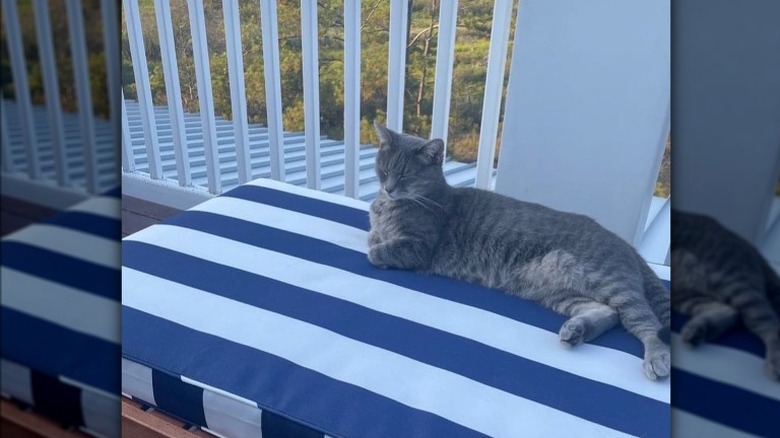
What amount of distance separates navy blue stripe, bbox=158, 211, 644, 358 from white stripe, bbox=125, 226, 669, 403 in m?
0.02

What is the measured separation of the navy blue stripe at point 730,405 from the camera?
0.82 ft

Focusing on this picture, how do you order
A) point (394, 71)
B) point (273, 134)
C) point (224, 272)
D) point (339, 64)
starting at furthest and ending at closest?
point (273, 134) < point (339, 64) < point (394, 71) < point (224, 272)

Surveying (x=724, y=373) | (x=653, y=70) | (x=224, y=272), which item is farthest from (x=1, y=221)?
(x=653, y=70)

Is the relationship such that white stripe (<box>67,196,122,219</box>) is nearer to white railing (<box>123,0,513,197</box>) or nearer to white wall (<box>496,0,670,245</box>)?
white wall (<box>496,0,670,245</box>)

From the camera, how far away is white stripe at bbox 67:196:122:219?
23 centimetres

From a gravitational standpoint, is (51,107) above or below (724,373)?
above

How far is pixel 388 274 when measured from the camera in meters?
1.13

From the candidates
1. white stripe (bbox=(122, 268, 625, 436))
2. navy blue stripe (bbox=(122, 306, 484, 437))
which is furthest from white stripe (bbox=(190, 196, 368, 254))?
navy blue stripe (bbox=(122, 306, 484, 437))

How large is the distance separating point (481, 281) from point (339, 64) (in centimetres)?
105

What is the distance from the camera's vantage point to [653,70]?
4.28ft

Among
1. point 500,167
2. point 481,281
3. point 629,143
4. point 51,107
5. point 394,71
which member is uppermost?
point 51,107

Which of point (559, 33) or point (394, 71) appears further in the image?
point (394, 71)

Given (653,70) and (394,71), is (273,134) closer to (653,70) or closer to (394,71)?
(394,71)

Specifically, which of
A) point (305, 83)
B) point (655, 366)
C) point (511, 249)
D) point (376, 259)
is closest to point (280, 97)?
point (305, 83)
